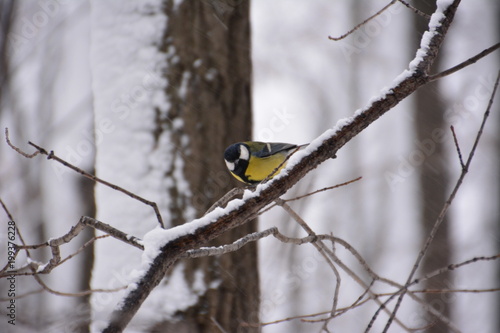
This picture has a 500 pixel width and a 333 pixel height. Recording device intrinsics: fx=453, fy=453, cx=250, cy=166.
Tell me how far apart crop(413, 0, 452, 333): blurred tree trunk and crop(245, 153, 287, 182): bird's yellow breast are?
2229 mm

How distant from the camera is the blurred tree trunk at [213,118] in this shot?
2.30 m

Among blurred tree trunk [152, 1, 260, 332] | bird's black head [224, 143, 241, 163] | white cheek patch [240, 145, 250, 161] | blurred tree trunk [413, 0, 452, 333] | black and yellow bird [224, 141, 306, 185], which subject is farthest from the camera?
blurred tree trunk [413, 0, 452, 333]

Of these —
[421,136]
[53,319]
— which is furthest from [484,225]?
[53,319]

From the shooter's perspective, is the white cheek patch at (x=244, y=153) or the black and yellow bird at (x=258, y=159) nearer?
the white cheek patch at (x=244, y=153)

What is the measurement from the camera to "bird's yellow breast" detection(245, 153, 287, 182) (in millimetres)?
3222

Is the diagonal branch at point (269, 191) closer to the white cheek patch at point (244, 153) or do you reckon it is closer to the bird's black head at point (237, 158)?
the bird's black head at point (237, 158)

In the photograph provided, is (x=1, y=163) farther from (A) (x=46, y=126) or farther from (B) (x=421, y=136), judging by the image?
(B) (x=421, y=136)

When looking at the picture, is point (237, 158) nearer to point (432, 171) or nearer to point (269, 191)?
point (269, 191)

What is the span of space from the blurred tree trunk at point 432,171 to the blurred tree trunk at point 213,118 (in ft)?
9.36

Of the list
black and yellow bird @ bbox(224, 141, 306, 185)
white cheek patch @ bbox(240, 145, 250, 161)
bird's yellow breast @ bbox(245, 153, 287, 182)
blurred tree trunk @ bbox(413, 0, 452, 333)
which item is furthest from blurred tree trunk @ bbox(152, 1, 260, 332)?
blurred tree trunk @ bbox(413, 0, 452, 333)

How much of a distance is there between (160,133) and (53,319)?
41.7 inches

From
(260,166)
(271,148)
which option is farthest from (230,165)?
(271,148)

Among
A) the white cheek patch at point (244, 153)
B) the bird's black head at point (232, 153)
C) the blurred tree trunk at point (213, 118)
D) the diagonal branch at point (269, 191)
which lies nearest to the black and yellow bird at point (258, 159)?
the white cheek patch at point (244, 153)

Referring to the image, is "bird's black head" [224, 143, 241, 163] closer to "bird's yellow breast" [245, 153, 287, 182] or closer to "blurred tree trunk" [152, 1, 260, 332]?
"blurred tree trunk" [152, 1, 260, 332]
